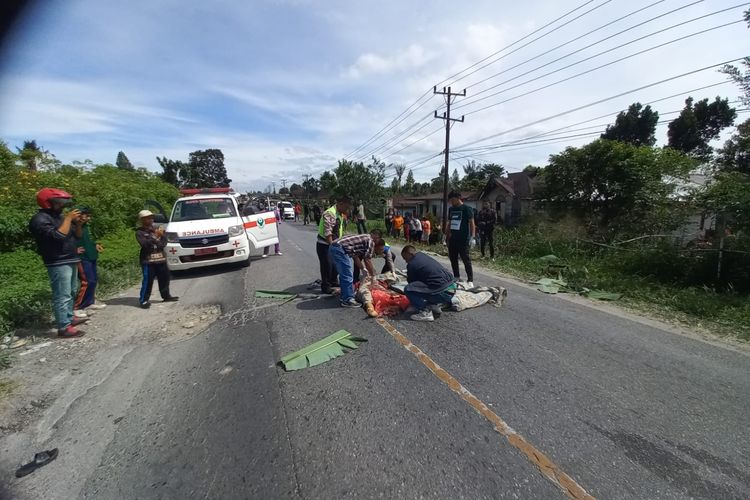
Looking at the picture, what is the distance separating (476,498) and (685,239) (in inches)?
385

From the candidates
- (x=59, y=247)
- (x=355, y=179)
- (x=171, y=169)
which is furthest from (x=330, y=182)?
(x=59, y=247)

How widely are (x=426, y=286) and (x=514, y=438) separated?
102 inches

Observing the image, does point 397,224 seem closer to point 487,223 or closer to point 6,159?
point 487,223

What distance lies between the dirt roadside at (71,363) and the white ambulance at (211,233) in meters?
1.97

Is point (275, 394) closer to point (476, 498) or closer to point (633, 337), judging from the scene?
point (476, 498)

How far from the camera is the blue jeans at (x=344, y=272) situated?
5.54 meters

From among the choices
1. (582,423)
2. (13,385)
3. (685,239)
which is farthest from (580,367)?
(685,239)

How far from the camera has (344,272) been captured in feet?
18.2

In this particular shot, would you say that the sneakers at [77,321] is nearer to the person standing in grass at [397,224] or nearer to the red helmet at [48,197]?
the red helmet at [48,197]

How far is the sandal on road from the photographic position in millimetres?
2326

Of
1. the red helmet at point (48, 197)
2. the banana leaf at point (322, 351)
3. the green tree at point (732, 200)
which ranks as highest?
the red helmet at point (48, 197)

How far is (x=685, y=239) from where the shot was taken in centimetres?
867

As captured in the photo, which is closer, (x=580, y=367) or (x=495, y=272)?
(x=580, y=367)

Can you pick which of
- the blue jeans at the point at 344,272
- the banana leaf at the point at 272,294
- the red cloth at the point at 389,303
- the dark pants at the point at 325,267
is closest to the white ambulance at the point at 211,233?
the banana leaf at the point at 272,294
